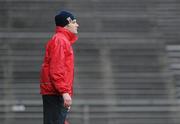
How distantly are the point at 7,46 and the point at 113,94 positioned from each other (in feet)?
6.95

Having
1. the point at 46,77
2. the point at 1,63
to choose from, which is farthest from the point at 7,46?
the point at 46,77

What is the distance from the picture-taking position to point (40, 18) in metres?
11.6

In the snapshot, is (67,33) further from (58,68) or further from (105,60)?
(105,60)

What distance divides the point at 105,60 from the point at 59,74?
5.80 m

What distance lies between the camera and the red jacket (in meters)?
4.69

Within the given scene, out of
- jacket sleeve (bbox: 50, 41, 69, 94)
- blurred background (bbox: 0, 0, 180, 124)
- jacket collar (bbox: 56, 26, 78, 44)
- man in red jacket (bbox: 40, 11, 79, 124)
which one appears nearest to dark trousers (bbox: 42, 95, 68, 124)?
man in red jacket (bbox: 40, 11, 79, 124)

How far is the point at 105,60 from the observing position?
10461 mm

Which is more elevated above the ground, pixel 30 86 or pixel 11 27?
pixel 11 27

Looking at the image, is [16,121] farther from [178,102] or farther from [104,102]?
[178,102]

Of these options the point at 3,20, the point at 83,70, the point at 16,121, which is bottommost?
the point at 16,121

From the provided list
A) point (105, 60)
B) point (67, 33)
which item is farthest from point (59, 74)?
point (105, 60)

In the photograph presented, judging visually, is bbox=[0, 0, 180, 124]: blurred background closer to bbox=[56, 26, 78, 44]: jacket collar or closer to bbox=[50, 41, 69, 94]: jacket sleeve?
bbox=[56, 26, 78, 44]: jacket collar

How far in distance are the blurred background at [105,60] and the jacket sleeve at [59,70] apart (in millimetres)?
4301

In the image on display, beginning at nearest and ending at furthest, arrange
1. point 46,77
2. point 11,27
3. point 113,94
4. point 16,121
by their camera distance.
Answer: point 46,77
point 16,121
point 113,94
point 11,27
